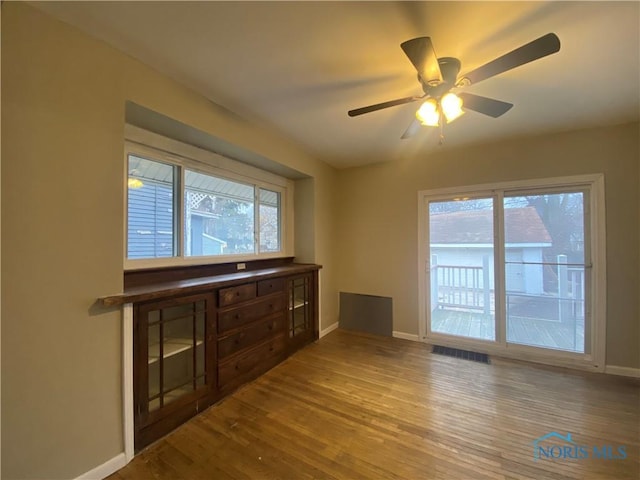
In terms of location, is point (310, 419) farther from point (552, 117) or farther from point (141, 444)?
point (552, 117)

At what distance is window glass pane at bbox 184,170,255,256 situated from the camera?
7.99ft

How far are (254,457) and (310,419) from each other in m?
0.47

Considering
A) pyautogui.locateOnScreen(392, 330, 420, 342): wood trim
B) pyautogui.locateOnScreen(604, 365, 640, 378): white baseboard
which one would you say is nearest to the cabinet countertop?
pyautogui.locateOnScreen(392, 330, 420, 342): wood trim

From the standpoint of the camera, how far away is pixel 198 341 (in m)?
2.04

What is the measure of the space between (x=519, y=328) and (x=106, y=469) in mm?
3807

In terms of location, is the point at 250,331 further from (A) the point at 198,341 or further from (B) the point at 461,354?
(B) the point at 461,354

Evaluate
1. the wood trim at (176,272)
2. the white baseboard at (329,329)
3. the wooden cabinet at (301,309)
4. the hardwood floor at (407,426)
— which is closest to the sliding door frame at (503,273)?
the hardwood floor at (407,426)

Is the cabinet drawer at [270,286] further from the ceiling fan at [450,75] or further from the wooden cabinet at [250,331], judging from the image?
the ceiling fan at [450,75]

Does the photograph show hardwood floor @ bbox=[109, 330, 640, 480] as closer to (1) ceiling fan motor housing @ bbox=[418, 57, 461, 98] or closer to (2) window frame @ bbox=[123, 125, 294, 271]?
(2) window frame @ bbox=[123, 125, 294, 271]

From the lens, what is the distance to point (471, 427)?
1792mm

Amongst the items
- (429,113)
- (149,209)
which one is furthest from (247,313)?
(429,113)

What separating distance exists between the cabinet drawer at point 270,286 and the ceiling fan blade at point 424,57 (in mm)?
2110

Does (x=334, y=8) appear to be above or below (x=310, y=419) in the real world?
above

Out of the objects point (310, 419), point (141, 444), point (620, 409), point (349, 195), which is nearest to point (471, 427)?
point (310, 419)
